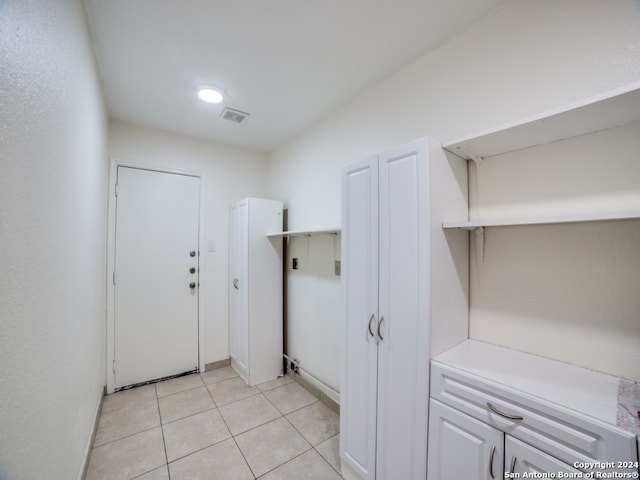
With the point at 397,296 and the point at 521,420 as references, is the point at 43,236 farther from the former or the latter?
the point at 521,420

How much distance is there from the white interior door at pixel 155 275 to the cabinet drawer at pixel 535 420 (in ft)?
9.00

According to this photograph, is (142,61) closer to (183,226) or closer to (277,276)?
(183,226)

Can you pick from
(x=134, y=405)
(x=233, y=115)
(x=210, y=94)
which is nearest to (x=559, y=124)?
(x=210, y=94)

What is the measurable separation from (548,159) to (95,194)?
294 cm

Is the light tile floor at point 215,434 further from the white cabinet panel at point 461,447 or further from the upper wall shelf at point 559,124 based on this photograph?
the upper wall shelf at point 559,124

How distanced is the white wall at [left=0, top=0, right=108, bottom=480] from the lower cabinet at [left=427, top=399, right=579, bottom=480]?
4.89 ft

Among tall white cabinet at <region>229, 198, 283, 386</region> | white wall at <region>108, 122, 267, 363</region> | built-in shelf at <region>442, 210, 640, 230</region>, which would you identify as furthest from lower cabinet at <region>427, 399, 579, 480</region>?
white wall at <region>108, 122, 267, 363</region>

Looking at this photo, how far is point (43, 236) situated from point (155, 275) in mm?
2093

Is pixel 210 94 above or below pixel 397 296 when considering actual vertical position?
above

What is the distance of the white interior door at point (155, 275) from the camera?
2.76 metres

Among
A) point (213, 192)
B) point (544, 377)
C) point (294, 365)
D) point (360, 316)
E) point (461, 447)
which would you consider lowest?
point (294, 365)

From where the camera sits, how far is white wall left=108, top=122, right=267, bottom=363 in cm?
301

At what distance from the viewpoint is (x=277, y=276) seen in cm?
307

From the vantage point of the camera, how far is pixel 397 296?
1.41 meters
